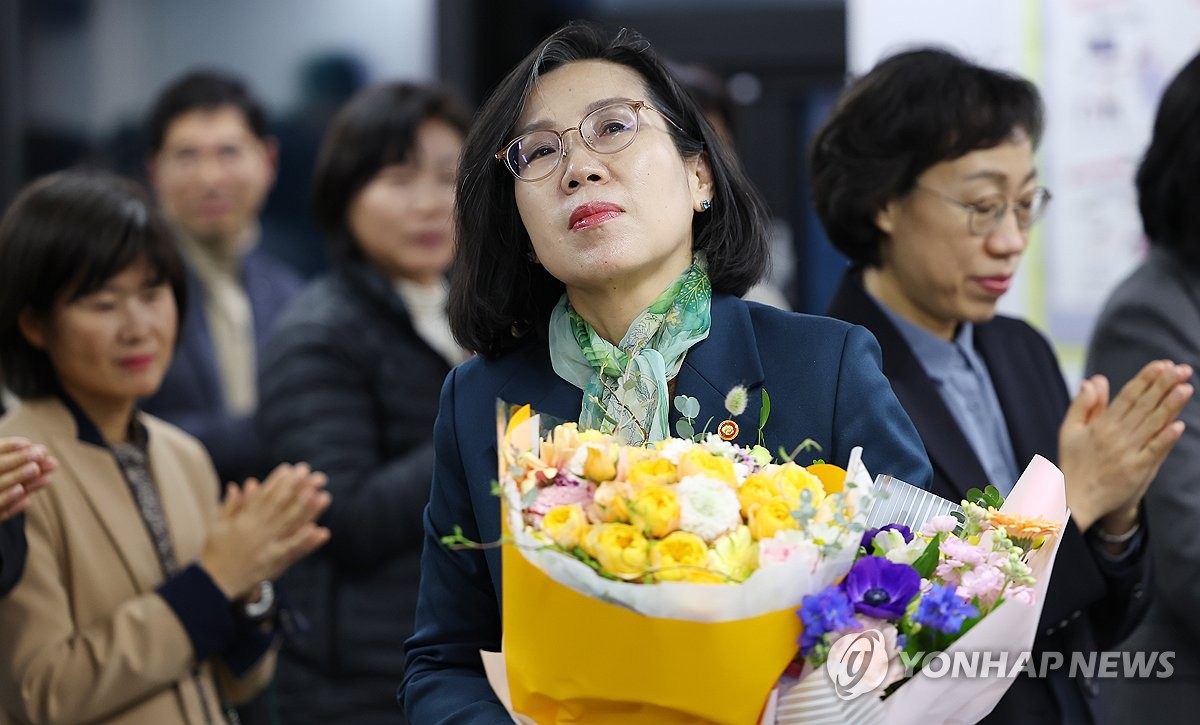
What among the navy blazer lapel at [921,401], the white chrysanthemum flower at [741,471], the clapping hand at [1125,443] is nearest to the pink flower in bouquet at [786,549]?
the white chrysanthemum flower at [741,471]

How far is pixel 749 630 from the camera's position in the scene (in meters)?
1.51

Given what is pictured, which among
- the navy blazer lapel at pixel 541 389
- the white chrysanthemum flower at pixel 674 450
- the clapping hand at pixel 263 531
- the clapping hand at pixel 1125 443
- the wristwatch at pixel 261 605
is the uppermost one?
the white chrysanthemum flower at pixel 674 450

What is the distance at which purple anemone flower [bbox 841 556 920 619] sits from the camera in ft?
4.97

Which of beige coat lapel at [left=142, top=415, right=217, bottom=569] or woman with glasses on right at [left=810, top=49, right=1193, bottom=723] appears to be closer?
woman with glasses on right at [left=810, top=49, right=1193, bottom=723]

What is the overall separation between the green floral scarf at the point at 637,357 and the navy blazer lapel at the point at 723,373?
0.02 m

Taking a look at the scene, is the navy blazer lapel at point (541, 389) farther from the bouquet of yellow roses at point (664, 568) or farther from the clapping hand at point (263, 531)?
the clapping hand at point (263, 531)

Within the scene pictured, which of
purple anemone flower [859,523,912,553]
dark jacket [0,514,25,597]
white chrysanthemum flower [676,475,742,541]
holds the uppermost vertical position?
white chrysanthemum flower [676,475,742,541]

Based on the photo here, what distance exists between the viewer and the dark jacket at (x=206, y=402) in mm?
3881

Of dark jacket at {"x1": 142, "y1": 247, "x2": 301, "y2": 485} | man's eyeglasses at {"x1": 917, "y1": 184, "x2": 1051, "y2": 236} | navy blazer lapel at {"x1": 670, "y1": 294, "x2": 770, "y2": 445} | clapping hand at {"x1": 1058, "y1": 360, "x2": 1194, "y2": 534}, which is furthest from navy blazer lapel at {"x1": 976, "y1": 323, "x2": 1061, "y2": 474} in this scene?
dark jacket at {"x1": 142, "y1": 247, "x2": 301, "y2": 485}

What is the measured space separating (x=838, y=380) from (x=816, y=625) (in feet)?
1.69

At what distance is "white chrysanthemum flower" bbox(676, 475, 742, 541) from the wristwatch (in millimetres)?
1456

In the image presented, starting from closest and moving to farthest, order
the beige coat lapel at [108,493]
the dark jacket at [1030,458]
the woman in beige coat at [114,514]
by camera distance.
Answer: the dark jacket at [1030,458] < the woman in beige coat at [114,514] < the beige coat lapel at [108,493]

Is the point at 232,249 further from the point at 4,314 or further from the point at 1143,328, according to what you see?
the point at 1143,328

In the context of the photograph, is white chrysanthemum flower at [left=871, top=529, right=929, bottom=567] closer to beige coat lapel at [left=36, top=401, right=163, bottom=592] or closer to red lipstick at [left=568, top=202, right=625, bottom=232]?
red lipstick at [left=568, top=202, right=625, bottom=232]
